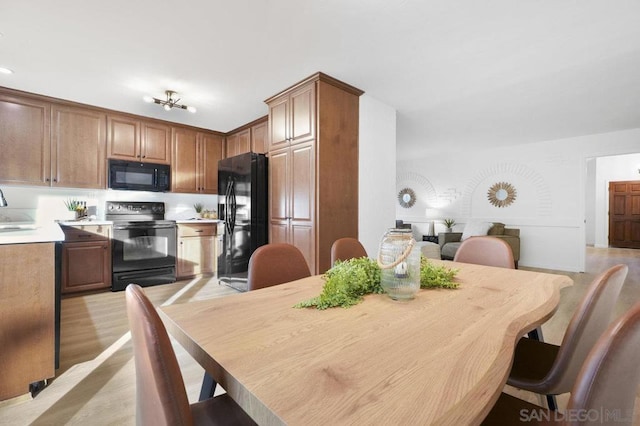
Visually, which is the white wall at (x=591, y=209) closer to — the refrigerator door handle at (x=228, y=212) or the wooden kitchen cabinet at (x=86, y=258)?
the refrigerator door handle at (x=228, y=212)

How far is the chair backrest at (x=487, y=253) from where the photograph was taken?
6.22ft

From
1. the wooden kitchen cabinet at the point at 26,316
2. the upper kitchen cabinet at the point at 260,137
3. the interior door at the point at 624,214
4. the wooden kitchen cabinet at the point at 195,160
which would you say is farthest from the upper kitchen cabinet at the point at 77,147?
the interior door at the point at 624,214

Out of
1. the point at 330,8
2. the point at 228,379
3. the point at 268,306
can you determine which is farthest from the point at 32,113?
the point at 228,379

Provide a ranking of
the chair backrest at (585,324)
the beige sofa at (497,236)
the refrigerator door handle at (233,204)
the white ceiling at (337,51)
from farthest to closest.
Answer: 1. the beige sofa at (497,236)
2. the refrigerator door handle at (233,204)
3. the white ceiling at (337,51)
4. the chair backrest at (585,324)

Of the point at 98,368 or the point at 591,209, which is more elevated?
the point at 591,209

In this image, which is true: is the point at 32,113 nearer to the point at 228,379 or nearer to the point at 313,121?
the point at 313,121

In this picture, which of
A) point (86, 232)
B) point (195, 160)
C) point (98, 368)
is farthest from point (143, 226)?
point (98, 368)

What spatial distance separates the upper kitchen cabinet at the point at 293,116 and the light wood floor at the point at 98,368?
2002 mm

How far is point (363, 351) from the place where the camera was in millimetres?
A: 708

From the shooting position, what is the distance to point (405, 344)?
2.43ft

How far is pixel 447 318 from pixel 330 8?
6.44ft

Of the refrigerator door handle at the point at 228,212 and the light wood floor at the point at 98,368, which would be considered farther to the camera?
the refrigerator door handle at the point at 228,212

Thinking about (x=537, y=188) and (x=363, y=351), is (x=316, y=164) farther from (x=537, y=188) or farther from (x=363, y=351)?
(x=537, y=188)

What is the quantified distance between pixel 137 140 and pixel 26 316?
10.1 ft
